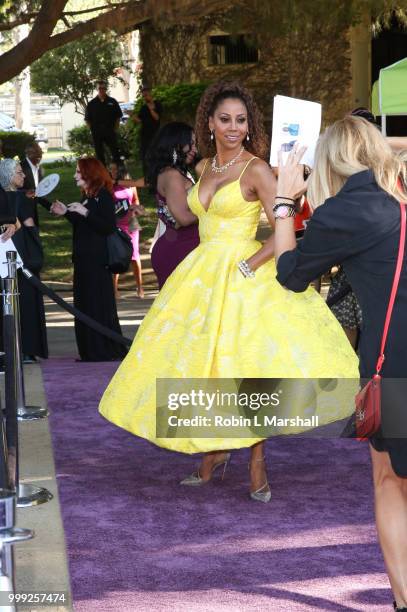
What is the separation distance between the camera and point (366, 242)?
157 inches

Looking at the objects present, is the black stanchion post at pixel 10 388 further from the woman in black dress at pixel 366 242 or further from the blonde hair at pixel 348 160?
the blonde hair at pixel 348 160

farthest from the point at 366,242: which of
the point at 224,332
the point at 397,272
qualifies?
the point at 224,332

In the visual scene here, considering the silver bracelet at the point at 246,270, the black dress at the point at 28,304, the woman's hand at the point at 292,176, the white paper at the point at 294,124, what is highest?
the white paper at the point at 294,124

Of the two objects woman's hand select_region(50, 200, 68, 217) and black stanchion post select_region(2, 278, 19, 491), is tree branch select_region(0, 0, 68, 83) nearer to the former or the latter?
woman's hand select_region(50, 200, 68, 217)

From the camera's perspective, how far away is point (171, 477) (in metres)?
6.73

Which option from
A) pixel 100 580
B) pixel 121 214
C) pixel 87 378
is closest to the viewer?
pixel 100 580

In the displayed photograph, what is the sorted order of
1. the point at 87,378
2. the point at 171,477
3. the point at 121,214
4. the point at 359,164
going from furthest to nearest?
1. the point at 121,214
2. the point at 87,378
3. the point at 171,477
4. the point at 359,164

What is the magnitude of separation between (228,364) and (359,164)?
2.07 m

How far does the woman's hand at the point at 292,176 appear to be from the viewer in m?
4.32

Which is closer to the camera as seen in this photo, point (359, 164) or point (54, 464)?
point (359, 164)

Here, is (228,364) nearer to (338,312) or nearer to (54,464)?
(54,464)

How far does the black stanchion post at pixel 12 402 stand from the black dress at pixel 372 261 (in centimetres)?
178

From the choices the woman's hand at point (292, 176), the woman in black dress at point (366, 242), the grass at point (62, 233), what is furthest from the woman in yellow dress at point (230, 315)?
the grass at point (62, 233)

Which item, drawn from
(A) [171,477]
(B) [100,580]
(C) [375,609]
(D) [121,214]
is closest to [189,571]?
(B) [100,580]
